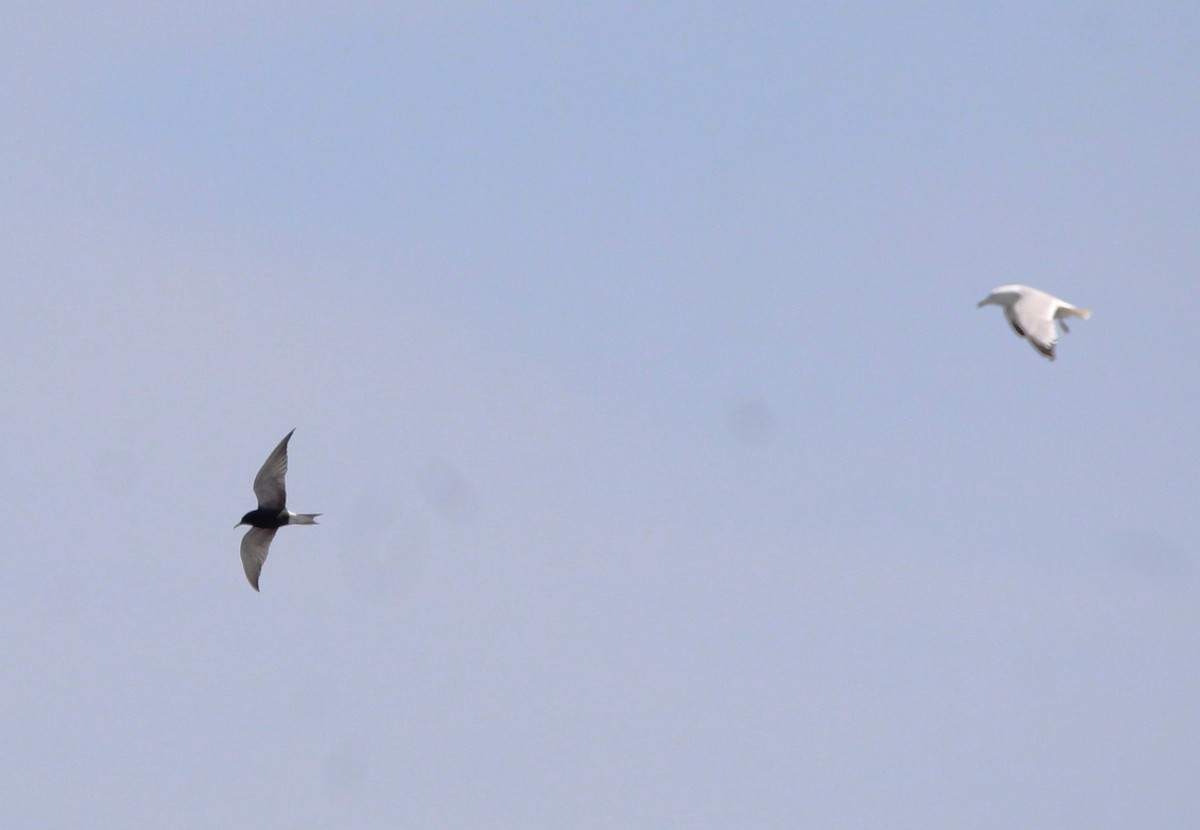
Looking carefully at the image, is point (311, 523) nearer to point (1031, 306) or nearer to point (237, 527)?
point (237, 527)

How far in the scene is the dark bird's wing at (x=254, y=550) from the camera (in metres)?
85.3

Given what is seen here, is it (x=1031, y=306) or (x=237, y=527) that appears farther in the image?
(x=237, y=527)

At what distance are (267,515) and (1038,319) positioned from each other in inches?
1371

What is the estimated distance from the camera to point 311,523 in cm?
8312

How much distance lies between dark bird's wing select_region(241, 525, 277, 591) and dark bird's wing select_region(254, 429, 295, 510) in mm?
1832

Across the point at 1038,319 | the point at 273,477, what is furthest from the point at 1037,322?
the point at 273,477

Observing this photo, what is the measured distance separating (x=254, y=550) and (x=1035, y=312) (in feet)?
120

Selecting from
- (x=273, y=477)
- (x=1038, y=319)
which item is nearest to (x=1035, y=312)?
(x=1038, y=319)

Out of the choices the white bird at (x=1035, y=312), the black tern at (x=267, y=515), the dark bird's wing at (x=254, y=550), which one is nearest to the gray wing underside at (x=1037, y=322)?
the white bird at (x=1035, y=312)

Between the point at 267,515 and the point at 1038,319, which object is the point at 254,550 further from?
the point at 1038,319

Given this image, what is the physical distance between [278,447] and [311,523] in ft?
11.2

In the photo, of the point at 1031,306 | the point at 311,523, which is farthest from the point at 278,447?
the point at 1031,306

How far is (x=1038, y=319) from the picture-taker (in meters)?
64.9

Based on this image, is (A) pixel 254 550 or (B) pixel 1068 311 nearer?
(B) pixel 1068 311
